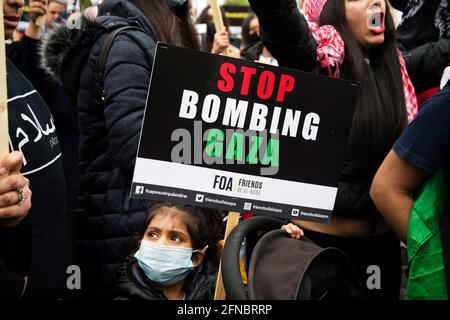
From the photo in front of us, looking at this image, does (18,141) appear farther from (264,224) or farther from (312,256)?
(312,256)

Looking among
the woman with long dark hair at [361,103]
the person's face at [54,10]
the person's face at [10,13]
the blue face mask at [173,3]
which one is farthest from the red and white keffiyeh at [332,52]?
the person's face at [54,10]

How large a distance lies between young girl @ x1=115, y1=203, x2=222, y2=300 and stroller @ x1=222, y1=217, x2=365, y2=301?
1.40 feet

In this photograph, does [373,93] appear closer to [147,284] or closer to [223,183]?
[223,183]

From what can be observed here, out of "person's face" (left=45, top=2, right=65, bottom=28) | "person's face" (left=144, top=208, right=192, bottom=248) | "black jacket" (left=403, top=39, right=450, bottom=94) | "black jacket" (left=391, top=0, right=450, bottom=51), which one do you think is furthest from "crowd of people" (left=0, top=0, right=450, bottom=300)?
"person's face" (left=45, top=2, right=65, bottom=28)

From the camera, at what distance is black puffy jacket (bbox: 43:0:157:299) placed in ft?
8.93

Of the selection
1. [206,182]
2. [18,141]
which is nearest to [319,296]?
[206,182]

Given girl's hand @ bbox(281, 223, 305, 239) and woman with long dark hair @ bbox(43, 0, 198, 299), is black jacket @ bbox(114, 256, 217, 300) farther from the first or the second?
girl's hand @ bbox(281, 223, 305, 239)

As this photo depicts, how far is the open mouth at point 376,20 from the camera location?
3.23 m

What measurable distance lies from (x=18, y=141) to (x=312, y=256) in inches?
39.2

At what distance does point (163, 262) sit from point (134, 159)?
390 millimetres

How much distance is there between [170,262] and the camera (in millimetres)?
2729

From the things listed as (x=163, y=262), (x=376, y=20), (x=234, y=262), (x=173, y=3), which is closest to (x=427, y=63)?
(x=376, y=20)

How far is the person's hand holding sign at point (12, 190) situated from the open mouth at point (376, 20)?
5.84ft

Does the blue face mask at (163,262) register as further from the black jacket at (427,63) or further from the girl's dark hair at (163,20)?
the black jacket at (427,63)
